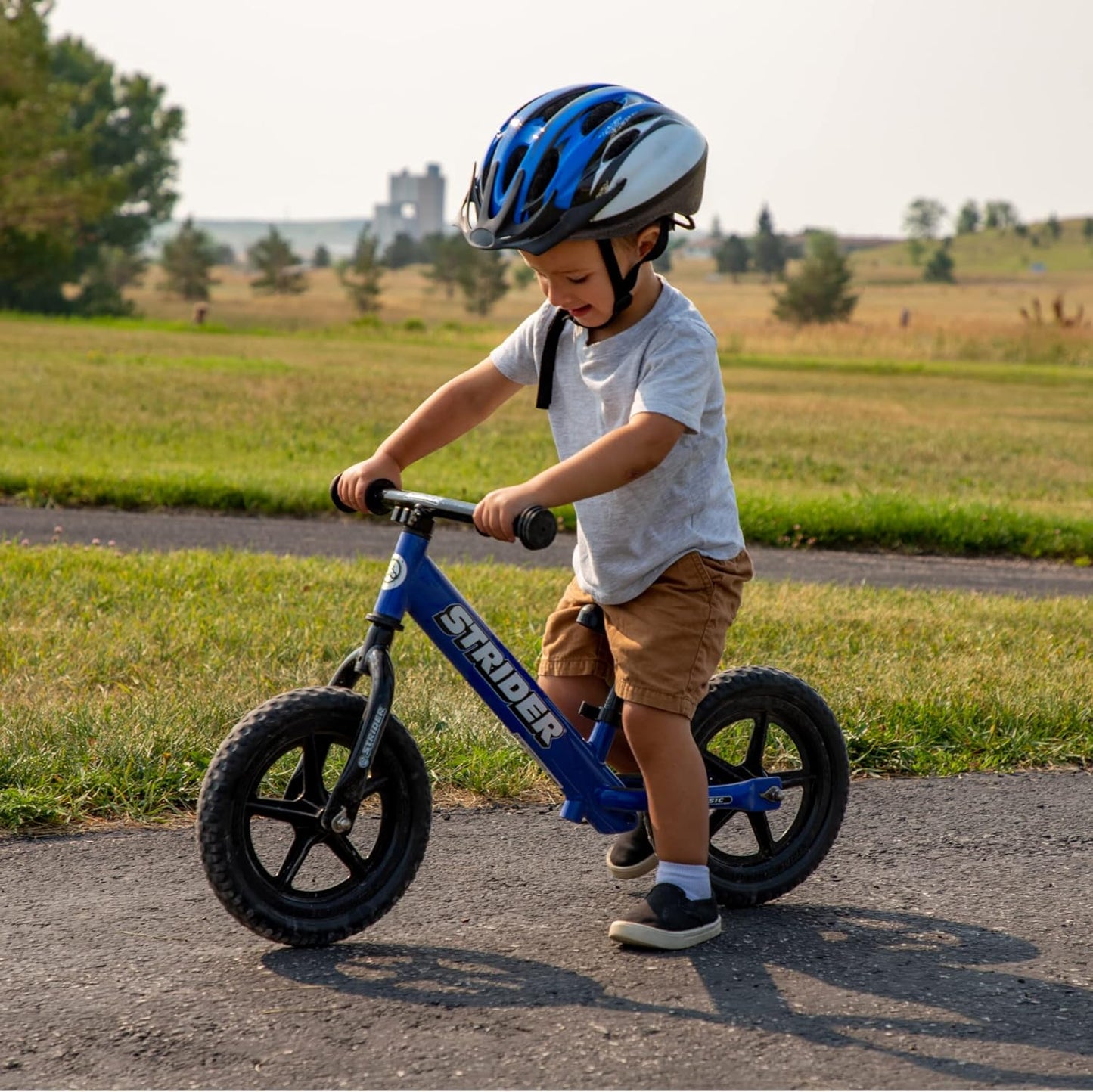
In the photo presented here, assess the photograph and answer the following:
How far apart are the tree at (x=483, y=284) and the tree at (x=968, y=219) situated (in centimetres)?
10015

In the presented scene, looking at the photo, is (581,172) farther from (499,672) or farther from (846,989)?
(846,989)

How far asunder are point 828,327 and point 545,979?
4131cm

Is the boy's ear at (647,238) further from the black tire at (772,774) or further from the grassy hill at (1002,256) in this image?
the grassy hill at (1002,256)

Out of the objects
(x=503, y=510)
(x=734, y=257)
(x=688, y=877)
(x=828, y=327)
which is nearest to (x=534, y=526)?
(x=503, y=510)

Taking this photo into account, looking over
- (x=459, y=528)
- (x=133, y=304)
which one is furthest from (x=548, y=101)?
(x=133, y=304)

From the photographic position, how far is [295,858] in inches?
130

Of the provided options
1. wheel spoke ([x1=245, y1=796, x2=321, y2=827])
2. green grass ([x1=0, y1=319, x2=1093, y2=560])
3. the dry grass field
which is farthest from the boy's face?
the dry grass field

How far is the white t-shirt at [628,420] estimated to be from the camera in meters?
3.27

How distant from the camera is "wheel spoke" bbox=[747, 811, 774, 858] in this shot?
382 centimetres

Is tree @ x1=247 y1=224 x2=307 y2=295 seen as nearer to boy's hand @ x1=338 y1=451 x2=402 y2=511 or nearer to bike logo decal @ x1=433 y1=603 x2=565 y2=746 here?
boy's hand @ x1=338 y1=451 x2=402 y2=511

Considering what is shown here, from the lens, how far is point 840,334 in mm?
40531

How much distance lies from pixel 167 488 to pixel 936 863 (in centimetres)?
793

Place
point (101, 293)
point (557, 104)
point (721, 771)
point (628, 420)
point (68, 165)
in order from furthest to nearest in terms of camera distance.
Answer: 1. point (101, 293)
2. point (68, 165)
3. point (721, 771)
4. point (628, 420)
5. point (557, 104)

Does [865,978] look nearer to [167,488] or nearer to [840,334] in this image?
[167,488]
